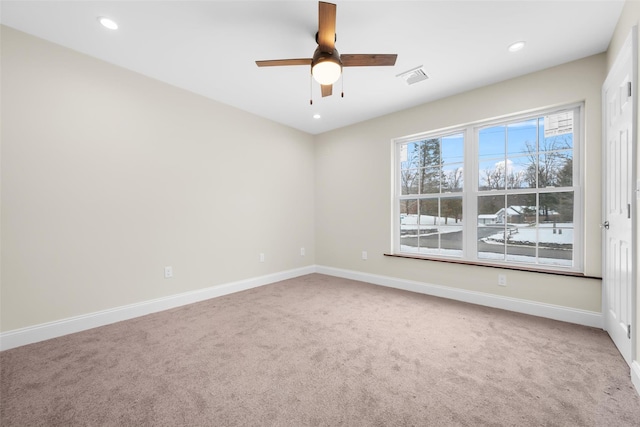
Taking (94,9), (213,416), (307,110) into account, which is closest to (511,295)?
(213,416)

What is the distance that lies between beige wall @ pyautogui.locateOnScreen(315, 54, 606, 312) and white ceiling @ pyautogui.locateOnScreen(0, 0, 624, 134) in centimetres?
22

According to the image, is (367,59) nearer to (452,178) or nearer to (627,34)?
(627,34)

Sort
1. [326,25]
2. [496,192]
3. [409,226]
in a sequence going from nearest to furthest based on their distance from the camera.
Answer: [326,25], [496,192], [409,226]

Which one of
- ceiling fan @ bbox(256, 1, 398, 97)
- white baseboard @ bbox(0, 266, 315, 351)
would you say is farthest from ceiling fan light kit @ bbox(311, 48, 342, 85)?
white baseboard @ bbox(0, 266, 315, 351)

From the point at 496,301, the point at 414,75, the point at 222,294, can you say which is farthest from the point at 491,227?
the point at 222,294

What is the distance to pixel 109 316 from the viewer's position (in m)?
2.58

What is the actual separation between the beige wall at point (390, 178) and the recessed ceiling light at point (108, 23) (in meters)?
Answer: 3.16

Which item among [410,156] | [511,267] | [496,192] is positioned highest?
[410,156]

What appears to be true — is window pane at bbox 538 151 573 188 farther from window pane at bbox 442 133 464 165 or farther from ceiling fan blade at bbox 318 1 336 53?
ceiling fan blade at bbox 318 1 336 53

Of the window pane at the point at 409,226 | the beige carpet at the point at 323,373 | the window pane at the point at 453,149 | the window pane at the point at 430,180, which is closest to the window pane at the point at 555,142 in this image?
the window pane at the point at 453,149

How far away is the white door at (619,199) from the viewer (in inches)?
68.9

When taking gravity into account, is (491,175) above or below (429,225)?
above

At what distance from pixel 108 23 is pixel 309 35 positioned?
5.28 ft

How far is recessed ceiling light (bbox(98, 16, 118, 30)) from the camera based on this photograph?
79.9 inches
